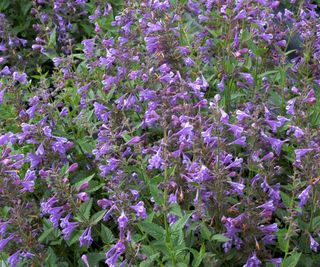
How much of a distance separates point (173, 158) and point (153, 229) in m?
0.44

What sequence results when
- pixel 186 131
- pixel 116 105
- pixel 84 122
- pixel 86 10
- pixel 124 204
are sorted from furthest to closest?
pixel 86 10 → pixel 116 105 → pixel 84 122 → pixel 186 131 → pixel 124 204

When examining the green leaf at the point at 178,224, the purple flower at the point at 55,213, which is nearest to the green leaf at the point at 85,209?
the purple flower at the point at 55,213

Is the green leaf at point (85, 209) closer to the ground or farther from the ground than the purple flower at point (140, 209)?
closer to the ground

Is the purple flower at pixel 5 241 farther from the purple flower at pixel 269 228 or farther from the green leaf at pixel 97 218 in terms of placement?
the purple flower at pixel 269 228

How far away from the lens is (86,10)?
750 centimetres

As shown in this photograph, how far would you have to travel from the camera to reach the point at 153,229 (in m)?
3.45

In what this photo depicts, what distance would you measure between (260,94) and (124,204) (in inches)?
69.3

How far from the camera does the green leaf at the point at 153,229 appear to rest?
11.3 ft

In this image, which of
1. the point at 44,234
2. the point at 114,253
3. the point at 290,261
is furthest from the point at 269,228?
the point at 44,234

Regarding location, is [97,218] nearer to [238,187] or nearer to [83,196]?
[83,196]

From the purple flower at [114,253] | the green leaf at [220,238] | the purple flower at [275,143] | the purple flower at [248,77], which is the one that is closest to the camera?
the purple flower at [114,253]

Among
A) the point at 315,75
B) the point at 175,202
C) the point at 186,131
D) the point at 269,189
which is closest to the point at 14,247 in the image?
the point at 175,202

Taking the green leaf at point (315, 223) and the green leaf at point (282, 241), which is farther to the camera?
the green leaf at point (315, 223)

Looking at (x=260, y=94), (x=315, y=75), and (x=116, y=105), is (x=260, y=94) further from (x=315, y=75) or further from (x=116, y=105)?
(x=116, y=105)
